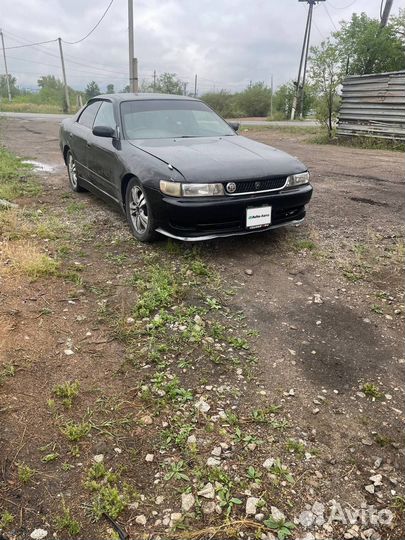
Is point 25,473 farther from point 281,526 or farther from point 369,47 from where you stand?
point 369,47

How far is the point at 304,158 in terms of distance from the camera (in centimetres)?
1031

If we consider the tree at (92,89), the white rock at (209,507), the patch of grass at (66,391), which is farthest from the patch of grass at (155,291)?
the tree at (92,89)

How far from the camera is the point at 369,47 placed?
14.6 meters

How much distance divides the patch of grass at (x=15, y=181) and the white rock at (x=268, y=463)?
17.6ft

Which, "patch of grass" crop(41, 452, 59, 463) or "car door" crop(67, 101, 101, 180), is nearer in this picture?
"patch of grass" crop(41, 452, 59, 463)

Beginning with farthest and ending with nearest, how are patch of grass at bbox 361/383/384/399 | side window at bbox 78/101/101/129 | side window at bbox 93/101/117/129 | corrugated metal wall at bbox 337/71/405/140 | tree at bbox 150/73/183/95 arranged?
tree at bbox 150/73/183/95
corrugated metal wall at bbox 337/71/405/140
side window at bbox 78/101/101/129
side window at bbox 93/101/117/129
patch of grass at bbox 361/383/384/399

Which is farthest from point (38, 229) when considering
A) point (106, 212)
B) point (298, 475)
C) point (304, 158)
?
point (304, 158)

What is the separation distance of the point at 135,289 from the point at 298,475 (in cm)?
203

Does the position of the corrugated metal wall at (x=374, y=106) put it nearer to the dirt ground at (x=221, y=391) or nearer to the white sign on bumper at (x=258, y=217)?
the dirt ground at (x=221, y=391)

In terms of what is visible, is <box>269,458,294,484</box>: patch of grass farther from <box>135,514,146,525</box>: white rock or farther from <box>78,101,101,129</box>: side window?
<box>78,101,101,129</box>: side window

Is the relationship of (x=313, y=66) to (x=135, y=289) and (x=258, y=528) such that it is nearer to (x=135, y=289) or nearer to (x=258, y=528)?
(x=135, y=289)

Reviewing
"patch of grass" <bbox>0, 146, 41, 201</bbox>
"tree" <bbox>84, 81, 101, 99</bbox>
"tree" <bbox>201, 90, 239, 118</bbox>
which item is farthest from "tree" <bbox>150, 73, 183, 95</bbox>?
"patch of grass" <bbox>0, 146, 41, 201</bbox>

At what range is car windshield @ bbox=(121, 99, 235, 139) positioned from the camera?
4.75 m

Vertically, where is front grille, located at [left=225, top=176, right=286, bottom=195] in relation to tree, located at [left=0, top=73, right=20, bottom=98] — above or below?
below
